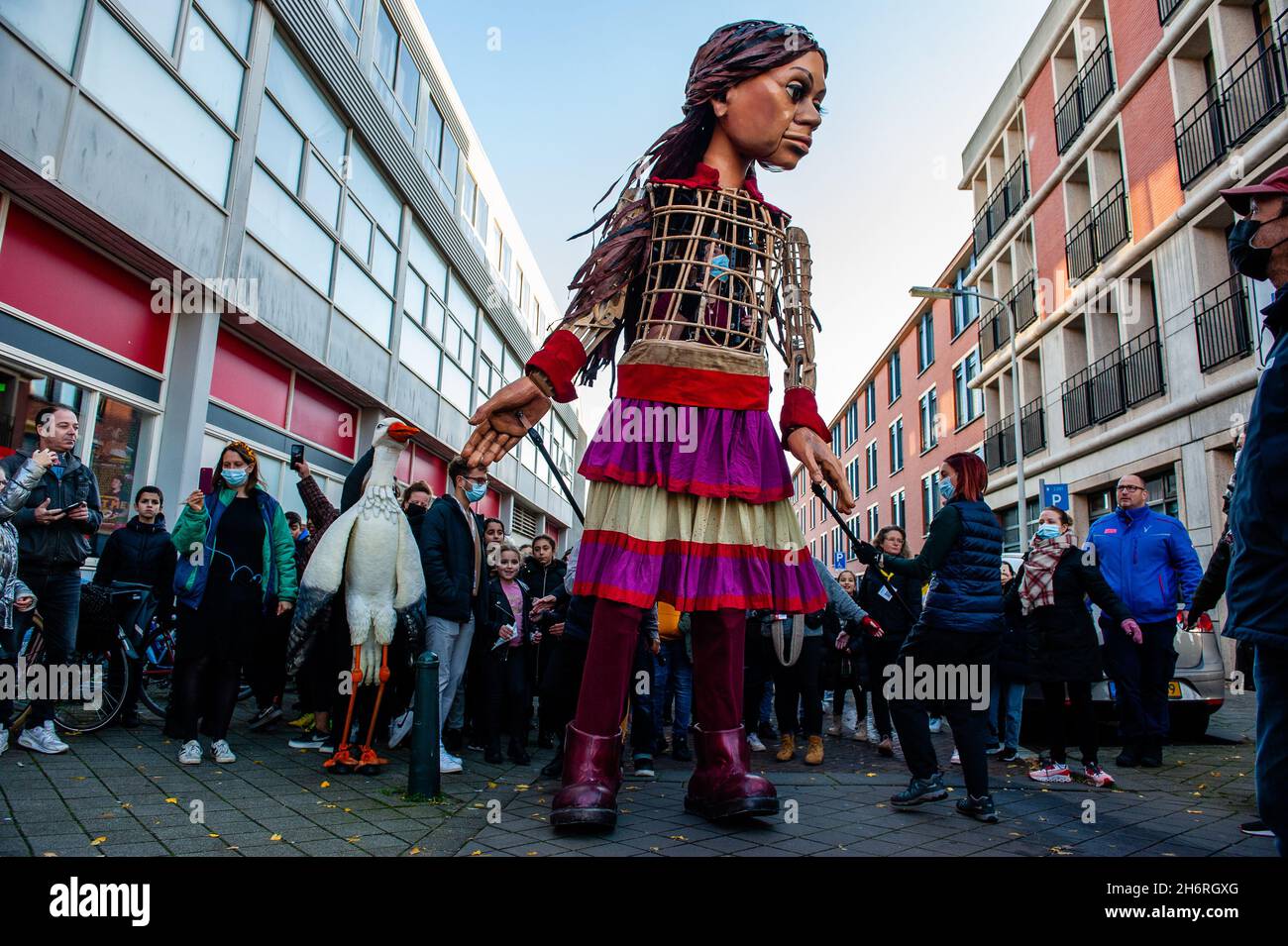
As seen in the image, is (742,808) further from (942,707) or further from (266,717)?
(266,717)

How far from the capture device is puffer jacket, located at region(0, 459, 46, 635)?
14.1 ft

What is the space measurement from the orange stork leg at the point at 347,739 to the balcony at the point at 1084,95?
1955 centimetres

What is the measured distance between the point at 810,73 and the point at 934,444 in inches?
1147

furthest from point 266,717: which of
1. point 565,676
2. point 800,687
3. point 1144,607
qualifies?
point 1144,607

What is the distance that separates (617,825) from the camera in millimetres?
3164

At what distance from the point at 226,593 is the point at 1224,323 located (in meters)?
15.0

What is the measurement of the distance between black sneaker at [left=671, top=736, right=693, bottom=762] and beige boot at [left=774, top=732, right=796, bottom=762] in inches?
27.4

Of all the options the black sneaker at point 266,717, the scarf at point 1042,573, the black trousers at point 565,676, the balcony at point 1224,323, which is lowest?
the black sneaker at point 266,717

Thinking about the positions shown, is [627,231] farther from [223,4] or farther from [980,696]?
[223,4]

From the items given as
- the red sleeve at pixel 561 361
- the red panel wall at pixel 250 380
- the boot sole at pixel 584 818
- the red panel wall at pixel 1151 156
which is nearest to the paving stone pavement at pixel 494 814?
the boot sole at pixel 584 818

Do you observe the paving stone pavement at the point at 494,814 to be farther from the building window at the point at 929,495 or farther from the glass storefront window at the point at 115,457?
the building window at the point at 929,495

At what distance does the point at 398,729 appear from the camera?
576 centimetres

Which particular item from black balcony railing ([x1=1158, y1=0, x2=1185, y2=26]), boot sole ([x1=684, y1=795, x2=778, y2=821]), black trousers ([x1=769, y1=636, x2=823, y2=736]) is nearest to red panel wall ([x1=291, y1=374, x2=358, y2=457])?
black trousers ([x1=769, y1=636, x2=823, y2=736])

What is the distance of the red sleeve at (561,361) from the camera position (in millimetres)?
3092
